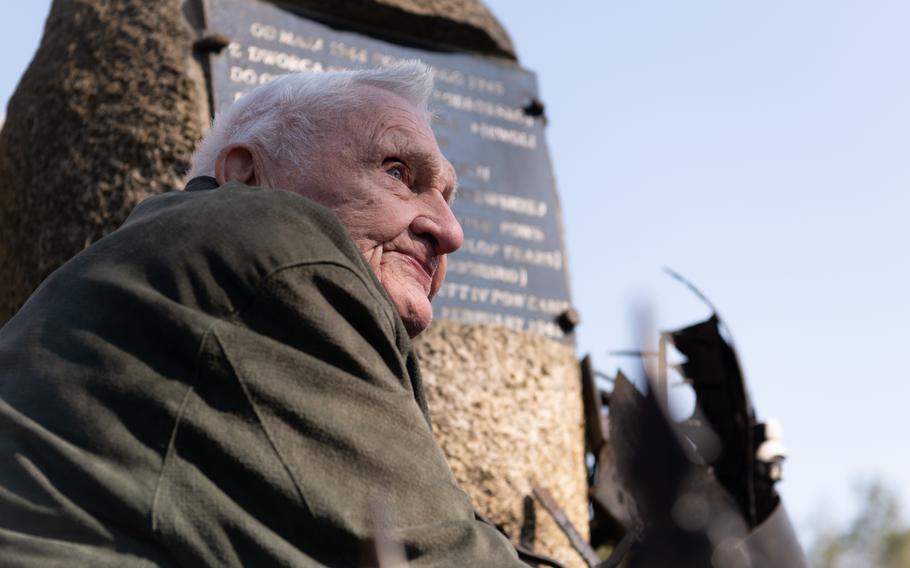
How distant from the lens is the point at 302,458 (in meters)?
1.31

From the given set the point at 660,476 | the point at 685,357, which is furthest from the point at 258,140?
the point at 685,357

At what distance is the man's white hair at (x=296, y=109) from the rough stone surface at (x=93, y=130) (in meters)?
1.28

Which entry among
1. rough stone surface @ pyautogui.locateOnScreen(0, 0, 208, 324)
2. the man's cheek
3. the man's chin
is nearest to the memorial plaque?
rough stone surface @ pyautogui.locateOnScreen(0, 0, 208, 324)

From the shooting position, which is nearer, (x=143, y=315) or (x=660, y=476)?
(x=660, y=476)

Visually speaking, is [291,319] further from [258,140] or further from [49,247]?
[49,247]

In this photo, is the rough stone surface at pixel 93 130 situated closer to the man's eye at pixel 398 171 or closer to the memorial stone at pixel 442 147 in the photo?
the memorial stone at pixel 442 147

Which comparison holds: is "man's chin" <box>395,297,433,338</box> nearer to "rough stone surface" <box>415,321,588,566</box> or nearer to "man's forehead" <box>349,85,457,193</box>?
"man's forehead" <box>349,85,457,193</box>

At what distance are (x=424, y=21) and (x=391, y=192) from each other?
91.8 inches

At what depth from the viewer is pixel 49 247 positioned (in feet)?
11.4

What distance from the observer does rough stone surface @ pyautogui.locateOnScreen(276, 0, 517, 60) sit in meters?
4.14

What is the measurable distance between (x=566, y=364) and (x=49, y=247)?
1.63 m

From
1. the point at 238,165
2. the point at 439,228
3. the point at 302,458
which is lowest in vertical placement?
the point at 302,458

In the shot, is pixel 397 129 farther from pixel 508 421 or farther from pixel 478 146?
pixel 478 146

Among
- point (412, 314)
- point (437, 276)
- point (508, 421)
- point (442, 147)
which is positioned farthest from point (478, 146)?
point (412, 314)
